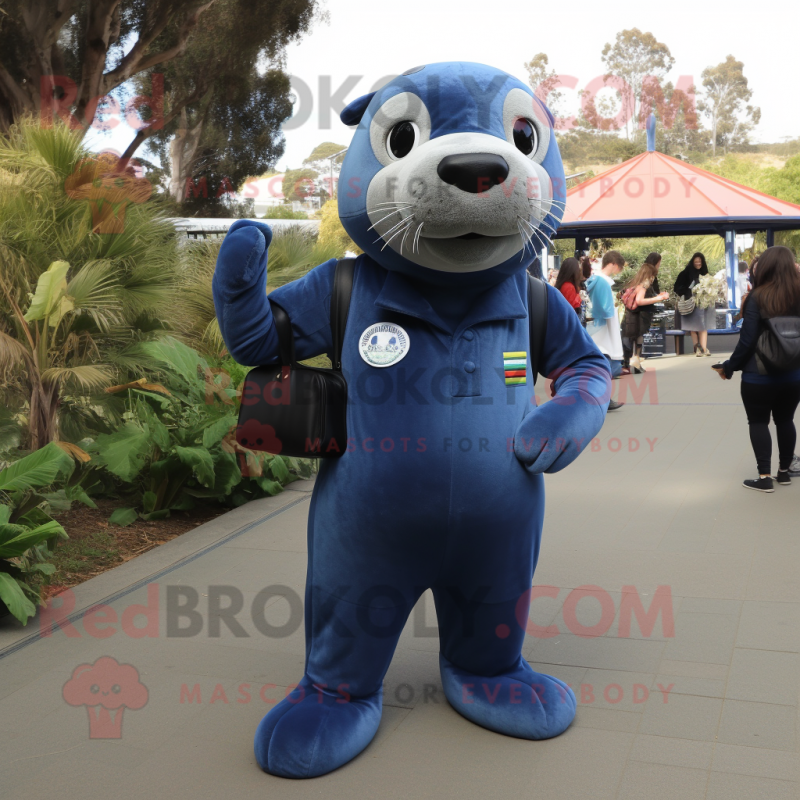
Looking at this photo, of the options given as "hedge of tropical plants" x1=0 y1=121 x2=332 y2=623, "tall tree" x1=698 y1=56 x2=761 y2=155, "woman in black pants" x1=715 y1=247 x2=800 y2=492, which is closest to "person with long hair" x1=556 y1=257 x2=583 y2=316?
"woman in black pants" x1=715 y1=247 x2=800 y2=492

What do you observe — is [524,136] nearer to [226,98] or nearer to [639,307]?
[639,307]

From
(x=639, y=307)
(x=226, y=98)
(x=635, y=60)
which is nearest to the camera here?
(x=639, y=307)

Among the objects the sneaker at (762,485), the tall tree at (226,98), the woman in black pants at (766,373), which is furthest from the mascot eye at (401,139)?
the tall tree at (226,98)

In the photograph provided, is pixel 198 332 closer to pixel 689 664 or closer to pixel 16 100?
pixel 689 664

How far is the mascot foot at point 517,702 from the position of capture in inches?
108

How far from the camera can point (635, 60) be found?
2886 inches

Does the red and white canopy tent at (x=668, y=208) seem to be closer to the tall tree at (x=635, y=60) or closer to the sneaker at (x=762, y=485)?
the sneaker at (x=762, y=485)

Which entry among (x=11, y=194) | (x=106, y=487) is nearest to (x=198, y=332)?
(x=106, y=487)

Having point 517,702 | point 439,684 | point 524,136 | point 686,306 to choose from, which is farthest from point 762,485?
point 686,306

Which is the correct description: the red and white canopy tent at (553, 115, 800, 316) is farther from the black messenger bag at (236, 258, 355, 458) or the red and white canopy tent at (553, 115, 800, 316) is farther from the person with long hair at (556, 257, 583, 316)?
the black messenger bag at (236, 258, 355, 458)

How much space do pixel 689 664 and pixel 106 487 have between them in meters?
3.80

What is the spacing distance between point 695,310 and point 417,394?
11.9 m

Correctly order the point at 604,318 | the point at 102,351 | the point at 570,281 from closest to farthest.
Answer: the point at 102,351, the point at 570,281, the point at 604,318

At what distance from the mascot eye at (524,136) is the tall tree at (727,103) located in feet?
295
